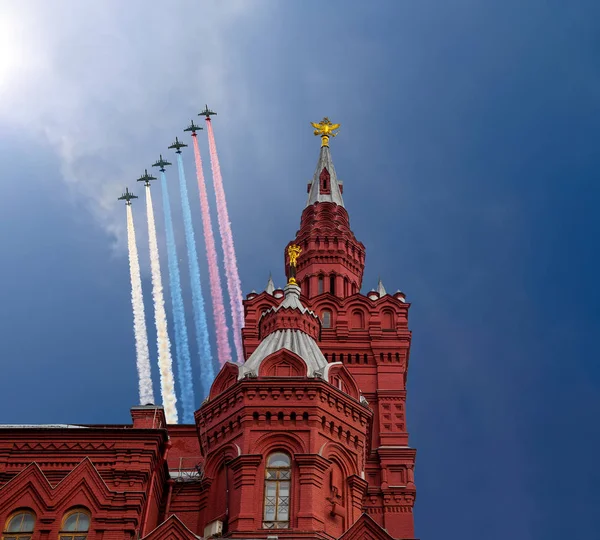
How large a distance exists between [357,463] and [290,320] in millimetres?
9454

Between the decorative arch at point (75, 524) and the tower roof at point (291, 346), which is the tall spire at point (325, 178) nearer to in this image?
the tower roof at point (291, 346)

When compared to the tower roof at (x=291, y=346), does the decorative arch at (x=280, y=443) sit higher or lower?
lower

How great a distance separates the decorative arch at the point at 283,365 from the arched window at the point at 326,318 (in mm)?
14408

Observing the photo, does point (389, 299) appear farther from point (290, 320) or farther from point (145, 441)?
point (145, 441)

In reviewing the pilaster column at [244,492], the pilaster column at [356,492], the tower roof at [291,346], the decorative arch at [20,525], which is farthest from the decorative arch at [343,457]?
the decorative arch at [20,525]

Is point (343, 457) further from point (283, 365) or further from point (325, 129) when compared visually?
Answer: point (325, 129)

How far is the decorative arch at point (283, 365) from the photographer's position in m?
40.6

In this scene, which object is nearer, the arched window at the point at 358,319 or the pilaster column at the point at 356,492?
the pilaster column at the point at 356,492

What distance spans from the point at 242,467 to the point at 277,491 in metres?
1.69

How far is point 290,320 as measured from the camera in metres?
46.1

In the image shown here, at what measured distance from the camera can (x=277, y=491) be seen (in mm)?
36156

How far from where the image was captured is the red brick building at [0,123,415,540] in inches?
1358

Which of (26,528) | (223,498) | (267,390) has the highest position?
(267,390)

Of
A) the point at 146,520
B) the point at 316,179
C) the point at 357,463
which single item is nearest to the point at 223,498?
the point at 146,520
